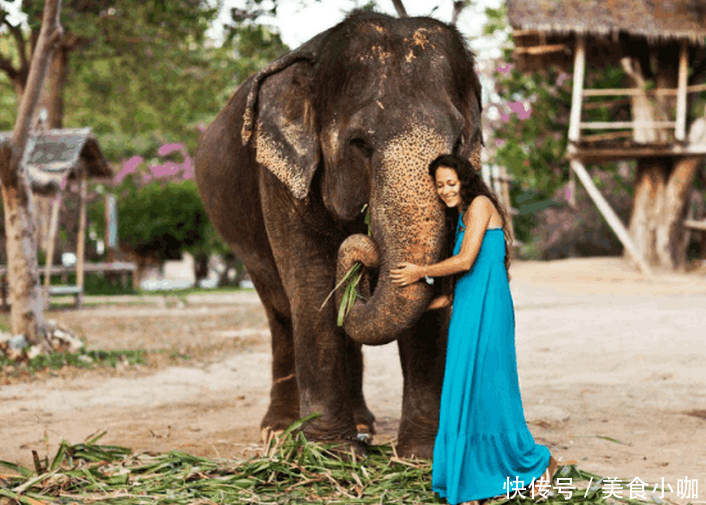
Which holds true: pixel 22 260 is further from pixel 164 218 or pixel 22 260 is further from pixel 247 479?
pixel 164 218

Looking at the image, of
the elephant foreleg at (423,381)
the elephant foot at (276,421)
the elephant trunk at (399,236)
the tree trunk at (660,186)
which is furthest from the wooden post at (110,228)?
the elephant trunk at (399,236)

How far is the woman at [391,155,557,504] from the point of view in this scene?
11.3ft

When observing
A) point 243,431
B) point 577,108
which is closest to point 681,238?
point 577,108

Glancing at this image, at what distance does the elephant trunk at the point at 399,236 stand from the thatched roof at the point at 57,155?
1024cm

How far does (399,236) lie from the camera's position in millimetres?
3510

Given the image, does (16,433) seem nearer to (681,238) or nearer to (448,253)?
(448,253)

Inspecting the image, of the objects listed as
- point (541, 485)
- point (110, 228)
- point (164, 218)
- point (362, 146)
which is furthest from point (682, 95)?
point (541, 485)

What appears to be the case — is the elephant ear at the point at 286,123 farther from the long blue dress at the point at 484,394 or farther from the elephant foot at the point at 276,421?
the elephant foot at the point at 276,421

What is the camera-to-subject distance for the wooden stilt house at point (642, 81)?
673 inches

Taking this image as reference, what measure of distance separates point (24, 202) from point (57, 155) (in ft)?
18.9

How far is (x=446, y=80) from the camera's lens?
394 centimetres

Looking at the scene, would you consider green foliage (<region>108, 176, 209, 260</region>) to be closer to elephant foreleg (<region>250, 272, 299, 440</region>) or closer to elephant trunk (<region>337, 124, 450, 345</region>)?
elephant foreleg (<region>250, 272, 299, 440</region>)

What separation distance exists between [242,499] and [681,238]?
17.0 metres

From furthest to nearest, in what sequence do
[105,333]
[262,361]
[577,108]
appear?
1. [577,108]
2. [105,333]
3. [262,361]
